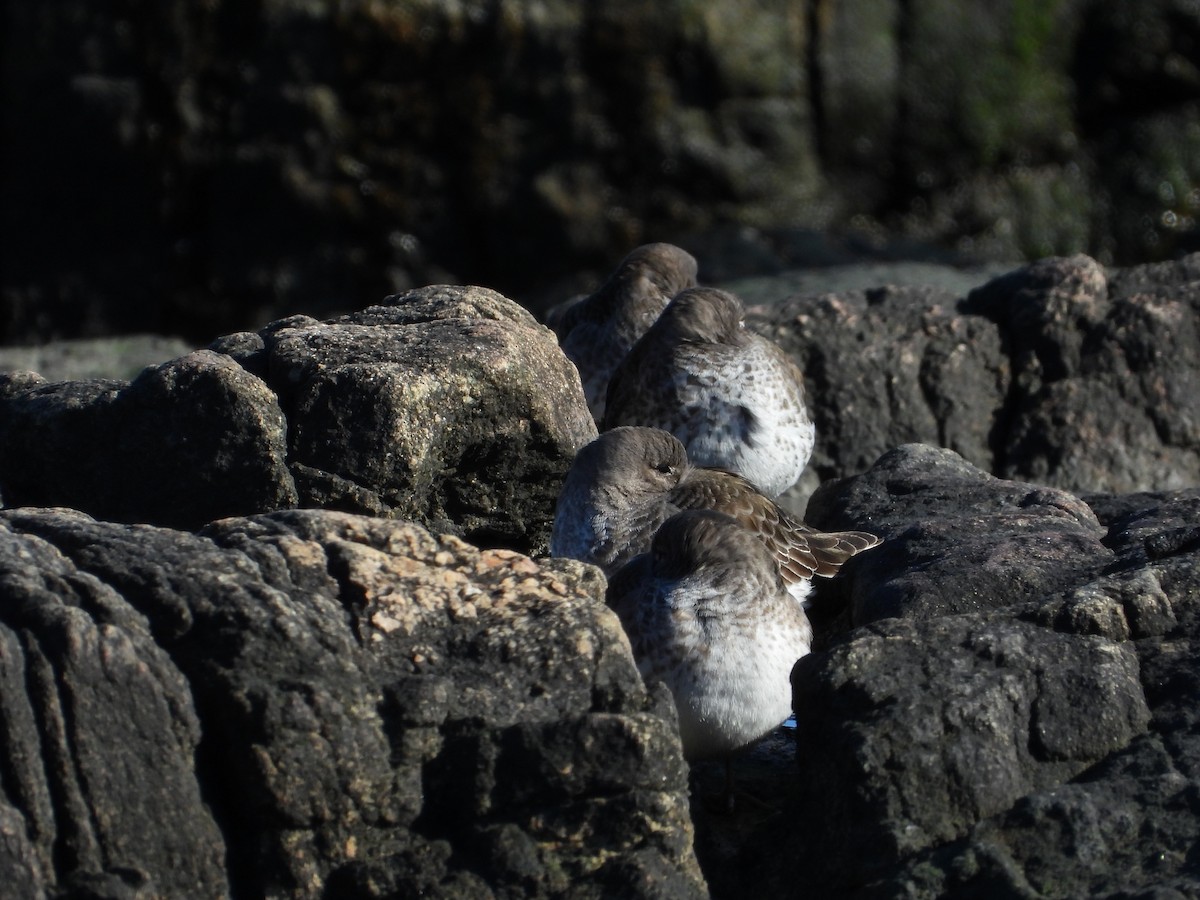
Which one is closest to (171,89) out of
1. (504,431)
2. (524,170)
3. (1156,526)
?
(524,170)

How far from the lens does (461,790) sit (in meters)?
3.86

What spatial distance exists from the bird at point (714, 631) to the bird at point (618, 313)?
286 centimetres

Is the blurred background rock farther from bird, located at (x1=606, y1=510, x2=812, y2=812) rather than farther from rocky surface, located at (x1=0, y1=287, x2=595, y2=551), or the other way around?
bird, located at (x1=606, y1=510, x2=812, y2=812)

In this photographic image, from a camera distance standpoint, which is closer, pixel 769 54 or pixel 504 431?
pixel 504 431

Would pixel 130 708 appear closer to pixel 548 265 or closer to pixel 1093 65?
pixel 548 265

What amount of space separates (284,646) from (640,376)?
150 inches

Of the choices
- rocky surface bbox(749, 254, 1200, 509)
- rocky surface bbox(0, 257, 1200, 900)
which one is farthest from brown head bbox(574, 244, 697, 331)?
rocky surface bbox(0, 257, 1200, 900)

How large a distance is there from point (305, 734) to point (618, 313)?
4.92 metres

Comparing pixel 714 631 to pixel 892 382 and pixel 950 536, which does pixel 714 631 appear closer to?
pixel 950 536

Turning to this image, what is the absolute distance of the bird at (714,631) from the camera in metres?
4.90

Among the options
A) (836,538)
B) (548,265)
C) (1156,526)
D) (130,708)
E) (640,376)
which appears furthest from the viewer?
(548,265)

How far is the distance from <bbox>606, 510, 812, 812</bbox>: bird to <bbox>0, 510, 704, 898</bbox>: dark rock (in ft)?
2.73

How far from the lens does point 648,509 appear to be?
6.04 m

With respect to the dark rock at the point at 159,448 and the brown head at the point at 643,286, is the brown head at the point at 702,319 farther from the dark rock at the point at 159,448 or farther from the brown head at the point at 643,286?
the dark rock at the point at 159,448
